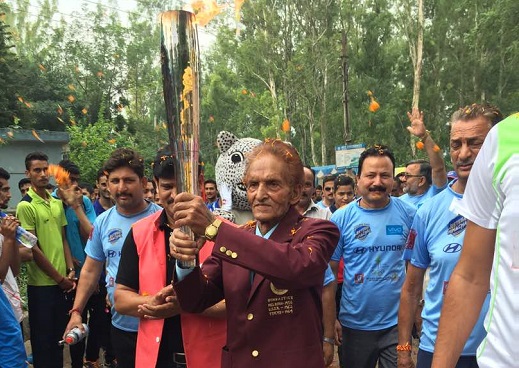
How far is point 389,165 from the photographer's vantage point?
4.43m

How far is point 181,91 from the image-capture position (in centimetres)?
217

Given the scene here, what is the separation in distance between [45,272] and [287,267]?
401 centimetres

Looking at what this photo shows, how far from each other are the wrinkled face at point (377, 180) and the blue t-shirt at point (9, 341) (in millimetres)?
2672

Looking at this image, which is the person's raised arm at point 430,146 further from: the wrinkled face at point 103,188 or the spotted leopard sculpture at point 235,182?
the wrinkled face at point 103,188

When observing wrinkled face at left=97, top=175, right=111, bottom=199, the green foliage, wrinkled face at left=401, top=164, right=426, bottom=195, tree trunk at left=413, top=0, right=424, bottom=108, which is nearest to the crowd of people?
wrinkled face at left=97, top=175, right=111, bottom=199

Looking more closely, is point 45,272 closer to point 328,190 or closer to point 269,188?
point 269,188

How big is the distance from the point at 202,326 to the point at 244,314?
613 millimetres

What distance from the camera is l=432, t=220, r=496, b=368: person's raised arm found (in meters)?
1.97

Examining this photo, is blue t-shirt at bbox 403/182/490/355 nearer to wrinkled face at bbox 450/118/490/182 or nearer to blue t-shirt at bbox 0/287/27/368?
wrinkled face at bbox 450/118/490/182

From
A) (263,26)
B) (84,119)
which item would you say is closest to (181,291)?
(84,119)

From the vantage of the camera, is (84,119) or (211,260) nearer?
(211,260)

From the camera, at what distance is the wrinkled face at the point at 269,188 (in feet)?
7.79

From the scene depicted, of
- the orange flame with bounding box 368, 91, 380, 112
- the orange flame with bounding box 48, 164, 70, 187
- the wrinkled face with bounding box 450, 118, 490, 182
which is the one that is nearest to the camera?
the wrinkled face with bounding box 450, 118, 490, 182

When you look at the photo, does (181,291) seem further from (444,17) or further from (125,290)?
(444,17)
